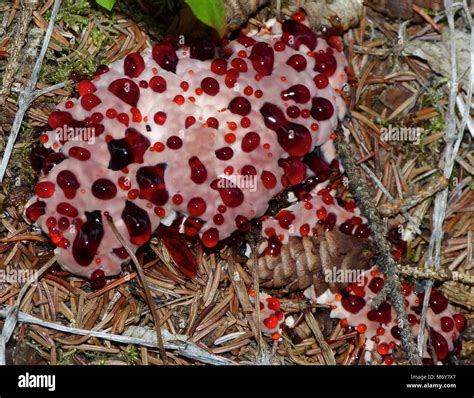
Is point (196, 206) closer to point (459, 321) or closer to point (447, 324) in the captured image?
point (447, 324)

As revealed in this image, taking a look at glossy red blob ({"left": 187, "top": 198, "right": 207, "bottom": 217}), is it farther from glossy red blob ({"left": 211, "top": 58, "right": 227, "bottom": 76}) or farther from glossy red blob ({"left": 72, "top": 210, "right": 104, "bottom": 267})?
glossy red blob ({"left": 211, "top": 58, "right": 227, "bottom": 76})

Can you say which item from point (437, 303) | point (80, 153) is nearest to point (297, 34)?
point (80, 153)

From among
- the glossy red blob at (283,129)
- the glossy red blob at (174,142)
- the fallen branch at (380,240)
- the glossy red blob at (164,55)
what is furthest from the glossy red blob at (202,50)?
the fallen branch at (380,240)

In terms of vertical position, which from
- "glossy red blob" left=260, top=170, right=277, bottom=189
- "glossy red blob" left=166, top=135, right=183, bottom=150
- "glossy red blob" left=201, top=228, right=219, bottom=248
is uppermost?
"glossy red blob" left=166, top=135, right=183, bottom=150

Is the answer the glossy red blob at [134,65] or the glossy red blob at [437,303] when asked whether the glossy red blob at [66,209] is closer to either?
the glossy red blob at [134,65]

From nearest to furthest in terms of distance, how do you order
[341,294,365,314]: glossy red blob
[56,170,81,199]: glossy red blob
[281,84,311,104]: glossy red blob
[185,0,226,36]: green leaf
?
[185,0,226,36]: green leaf < [56,170,81,199]: glossy red blob < [281,84,311,104]: glossy red blob < [341,294,365,314]: glossy red blob

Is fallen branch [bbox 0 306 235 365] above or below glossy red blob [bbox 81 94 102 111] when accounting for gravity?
below

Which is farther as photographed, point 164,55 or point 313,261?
point 313,261

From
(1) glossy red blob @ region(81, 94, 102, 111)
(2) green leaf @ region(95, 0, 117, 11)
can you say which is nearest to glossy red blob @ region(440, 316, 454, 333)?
(1) glossy red blob @ region(81, 94, 102, 111)
